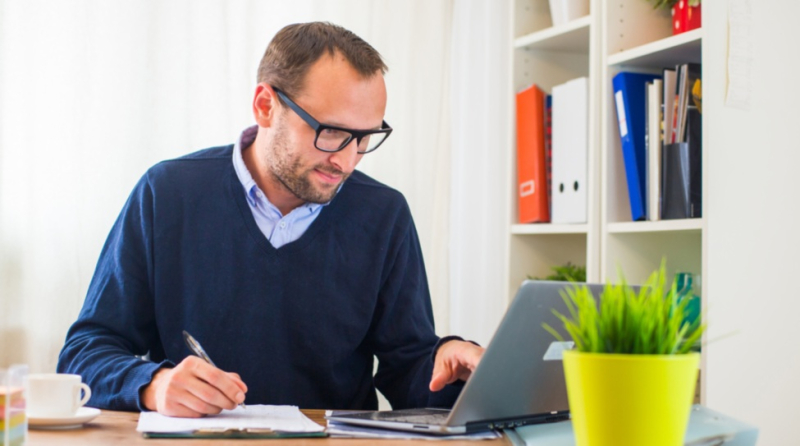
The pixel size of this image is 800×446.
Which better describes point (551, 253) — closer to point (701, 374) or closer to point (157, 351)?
point (701, 374)

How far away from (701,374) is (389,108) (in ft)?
4.12

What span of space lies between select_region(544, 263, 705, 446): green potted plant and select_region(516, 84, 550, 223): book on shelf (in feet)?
5.44

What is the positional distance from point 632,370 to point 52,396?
0.74 meters

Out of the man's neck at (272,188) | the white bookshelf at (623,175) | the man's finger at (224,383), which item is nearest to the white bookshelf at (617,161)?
the white bookshelf at (623,175)

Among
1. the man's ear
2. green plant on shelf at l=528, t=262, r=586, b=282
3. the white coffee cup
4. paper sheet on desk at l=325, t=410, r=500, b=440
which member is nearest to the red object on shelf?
green plant on shelf at l=528, t=262, r=586, b=282

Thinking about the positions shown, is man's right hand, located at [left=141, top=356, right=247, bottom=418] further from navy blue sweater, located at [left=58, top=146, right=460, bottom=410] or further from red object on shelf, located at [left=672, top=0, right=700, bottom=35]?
red object on shelf, located at [left=672, top=0, right=700, bottom=35]

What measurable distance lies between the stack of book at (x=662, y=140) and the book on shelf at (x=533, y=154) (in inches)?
12.3

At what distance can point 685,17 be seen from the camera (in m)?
2.05

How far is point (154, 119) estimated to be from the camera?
232cm

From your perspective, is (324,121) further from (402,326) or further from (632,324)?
(632,324)

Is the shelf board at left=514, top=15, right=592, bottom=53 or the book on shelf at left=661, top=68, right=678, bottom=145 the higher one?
the shelf board at left=514, top=15, right=592, bottom=53

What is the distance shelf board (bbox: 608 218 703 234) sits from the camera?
1.91 meters

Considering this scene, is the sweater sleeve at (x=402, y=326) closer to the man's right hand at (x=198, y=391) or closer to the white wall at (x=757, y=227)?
the man's right hand at (x=198, y=391)

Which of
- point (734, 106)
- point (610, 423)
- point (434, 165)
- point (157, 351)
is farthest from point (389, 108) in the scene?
point (610, 423)
